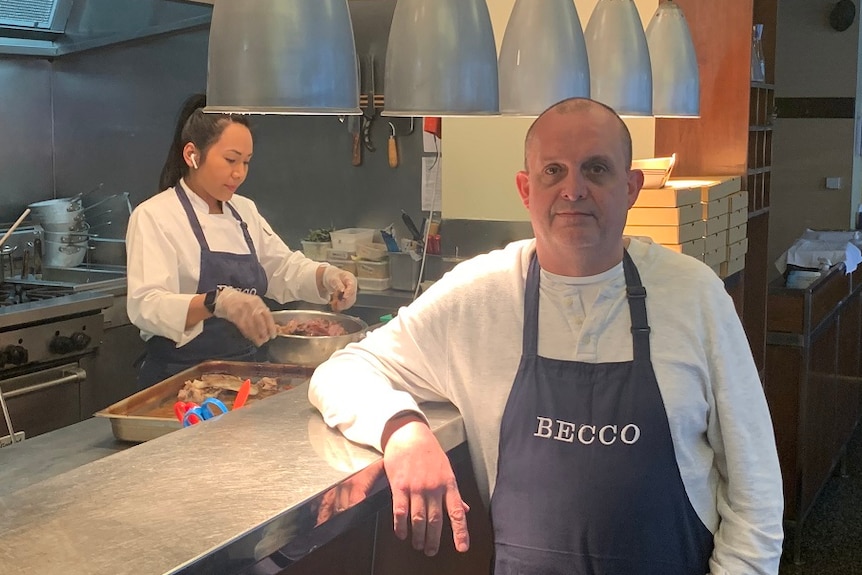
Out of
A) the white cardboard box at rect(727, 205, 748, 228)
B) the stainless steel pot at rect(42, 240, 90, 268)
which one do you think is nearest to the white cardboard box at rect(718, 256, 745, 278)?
the white cardboard box at rect(727, 205, 748, 228)

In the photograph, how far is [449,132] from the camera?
3824mm

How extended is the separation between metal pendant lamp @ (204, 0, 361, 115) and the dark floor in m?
3.52

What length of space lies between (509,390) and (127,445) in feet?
2.70

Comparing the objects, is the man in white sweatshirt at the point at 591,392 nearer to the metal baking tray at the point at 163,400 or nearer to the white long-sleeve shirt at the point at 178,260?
the metal baking tray at the point at 163,400

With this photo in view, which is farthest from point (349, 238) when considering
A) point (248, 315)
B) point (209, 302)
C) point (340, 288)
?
point (248, 315)

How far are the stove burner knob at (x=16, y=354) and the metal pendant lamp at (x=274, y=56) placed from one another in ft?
8.93

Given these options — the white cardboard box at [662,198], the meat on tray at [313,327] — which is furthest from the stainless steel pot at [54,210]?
the white cardboard box at [662,198]

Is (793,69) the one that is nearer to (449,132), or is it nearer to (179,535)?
(449,132)

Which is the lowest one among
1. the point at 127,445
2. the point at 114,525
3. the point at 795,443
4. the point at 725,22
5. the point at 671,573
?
the point at 795,443

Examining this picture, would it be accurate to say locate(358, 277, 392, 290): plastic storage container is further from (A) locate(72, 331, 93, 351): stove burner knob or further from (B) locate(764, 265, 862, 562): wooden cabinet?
(B) locate(764, 265, 862, 562): wooden cabinet

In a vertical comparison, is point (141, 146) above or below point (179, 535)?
above

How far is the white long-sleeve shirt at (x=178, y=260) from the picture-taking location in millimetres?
2973

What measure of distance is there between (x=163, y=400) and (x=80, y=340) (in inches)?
76.7

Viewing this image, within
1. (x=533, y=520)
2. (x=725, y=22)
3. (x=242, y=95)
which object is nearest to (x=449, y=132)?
(x=725, y=22)
